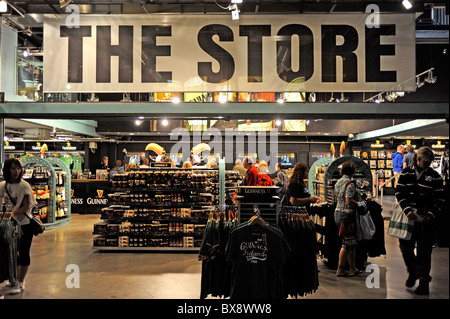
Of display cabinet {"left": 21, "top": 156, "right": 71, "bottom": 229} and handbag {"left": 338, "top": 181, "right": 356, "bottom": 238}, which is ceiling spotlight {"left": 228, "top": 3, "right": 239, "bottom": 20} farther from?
display cabinet {"left": 21, "top": 156, "right": 71, "bottom": 229}

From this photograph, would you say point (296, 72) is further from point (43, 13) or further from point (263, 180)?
point (43, 13)

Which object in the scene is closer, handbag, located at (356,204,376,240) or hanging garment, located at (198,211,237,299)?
hanging garment, located at (198,211,237,299)

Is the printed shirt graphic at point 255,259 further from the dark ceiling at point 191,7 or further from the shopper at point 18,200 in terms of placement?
the dark ceiling at point 191,7

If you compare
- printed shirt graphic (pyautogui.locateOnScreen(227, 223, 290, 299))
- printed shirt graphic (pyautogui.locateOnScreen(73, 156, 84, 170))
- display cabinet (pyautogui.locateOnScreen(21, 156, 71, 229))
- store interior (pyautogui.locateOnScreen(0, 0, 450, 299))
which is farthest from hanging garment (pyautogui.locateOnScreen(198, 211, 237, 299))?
printed shirt graphic (pyautogui.locateOnScreen(73, 156, 84, 170))

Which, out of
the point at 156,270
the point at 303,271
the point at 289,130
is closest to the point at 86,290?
the point at 156,270

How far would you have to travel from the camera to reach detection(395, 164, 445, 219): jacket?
13.5ft

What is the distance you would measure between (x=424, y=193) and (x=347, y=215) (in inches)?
42.9

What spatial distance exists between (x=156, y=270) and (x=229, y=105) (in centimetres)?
326

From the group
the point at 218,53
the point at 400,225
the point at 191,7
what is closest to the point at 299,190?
the point at 400,225

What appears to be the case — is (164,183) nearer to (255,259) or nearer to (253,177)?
(253,177)

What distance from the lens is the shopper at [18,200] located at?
4414 mm

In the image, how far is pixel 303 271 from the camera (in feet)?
11.8

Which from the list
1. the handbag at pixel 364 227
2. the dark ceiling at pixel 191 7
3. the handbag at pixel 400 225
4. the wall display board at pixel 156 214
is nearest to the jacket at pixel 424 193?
the handbag at pixel 400 225

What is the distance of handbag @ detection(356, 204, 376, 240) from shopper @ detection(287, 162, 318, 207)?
768 millimetres
